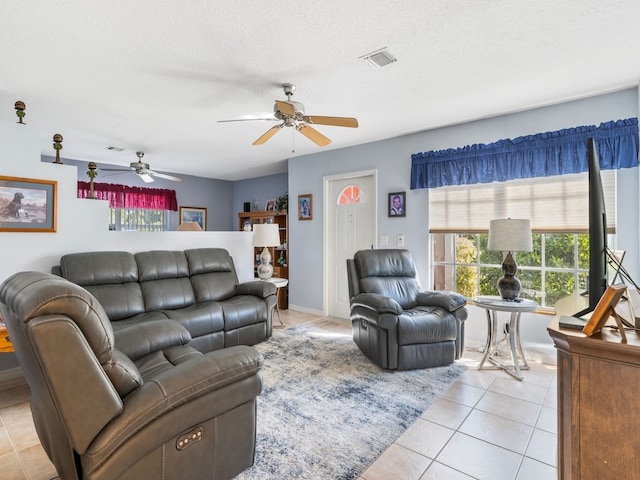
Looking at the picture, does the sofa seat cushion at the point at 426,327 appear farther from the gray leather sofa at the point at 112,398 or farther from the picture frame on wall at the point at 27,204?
the picture frame on wall at the point at 27,204

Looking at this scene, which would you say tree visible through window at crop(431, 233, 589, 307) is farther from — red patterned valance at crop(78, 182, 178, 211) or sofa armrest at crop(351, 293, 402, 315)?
red patterned valance at crop(78, 182, 178, 211)

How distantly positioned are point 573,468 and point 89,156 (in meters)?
6.28

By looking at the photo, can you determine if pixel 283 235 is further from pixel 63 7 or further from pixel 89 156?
pixel 63 7

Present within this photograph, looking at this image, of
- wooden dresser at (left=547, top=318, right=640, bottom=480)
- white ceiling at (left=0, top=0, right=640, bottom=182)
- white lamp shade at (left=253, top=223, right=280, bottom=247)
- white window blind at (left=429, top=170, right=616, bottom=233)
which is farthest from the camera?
white lamp shade at (left=253, top=223, right=280, bottom=247)

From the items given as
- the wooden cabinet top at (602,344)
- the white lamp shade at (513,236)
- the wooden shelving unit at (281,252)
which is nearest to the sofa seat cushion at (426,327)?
the white lamp shade at (513,236)

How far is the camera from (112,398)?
1173 millimetres

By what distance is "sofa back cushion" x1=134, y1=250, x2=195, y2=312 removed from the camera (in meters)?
3.34

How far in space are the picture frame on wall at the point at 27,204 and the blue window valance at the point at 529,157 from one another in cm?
372

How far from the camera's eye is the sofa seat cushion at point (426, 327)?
9.28 feet

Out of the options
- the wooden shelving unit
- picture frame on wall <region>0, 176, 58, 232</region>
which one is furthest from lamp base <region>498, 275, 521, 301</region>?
picture frame on wall <region>0, 176, 58, 232</region>

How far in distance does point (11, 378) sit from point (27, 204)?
1.51 meters

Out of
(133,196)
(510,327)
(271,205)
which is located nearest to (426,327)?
(510,327)

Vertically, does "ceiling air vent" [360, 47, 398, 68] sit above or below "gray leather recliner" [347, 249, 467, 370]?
above

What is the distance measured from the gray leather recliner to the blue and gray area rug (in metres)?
0.12
